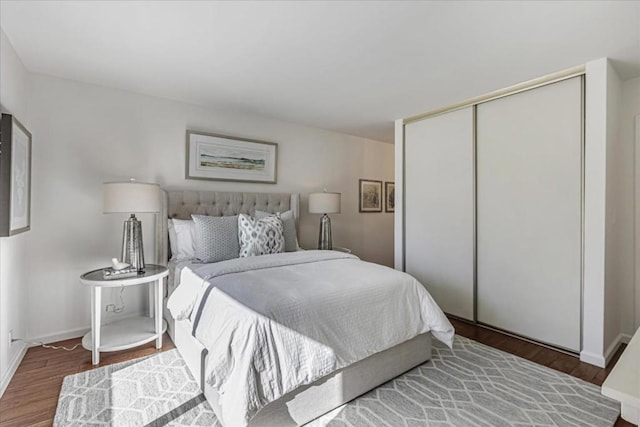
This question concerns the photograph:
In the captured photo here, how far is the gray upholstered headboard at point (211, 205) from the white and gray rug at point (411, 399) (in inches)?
45.7

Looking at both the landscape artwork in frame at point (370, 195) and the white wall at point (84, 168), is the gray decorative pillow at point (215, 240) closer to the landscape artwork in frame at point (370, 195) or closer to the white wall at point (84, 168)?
the white wall at point (84, 168)

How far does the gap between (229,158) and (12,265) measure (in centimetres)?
206

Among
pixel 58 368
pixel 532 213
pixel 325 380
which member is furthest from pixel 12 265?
pixel 532 213

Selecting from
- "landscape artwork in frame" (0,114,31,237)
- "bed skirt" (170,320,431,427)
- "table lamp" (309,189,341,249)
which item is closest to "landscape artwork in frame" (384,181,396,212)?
"table lamp" (309,189,341,249)

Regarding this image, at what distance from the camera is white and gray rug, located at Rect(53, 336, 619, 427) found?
1716mm

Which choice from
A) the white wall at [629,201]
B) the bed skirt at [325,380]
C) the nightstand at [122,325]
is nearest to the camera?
the bed skirt at [325,380]

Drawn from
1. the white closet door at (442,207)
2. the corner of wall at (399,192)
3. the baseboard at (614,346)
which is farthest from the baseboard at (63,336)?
the baseboard at (614,346)

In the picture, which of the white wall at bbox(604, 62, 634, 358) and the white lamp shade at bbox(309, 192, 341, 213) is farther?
the white lamp shade at bbox(309, 192, 341, 213)

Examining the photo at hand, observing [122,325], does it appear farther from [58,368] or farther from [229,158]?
[229,158]

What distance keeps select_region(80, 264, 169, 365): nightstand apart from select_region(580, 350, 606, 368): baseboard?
3.39 m

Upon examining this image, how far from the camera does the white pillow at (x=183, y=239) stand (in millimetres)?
2951

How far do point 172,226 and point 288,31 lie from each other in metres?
2.12

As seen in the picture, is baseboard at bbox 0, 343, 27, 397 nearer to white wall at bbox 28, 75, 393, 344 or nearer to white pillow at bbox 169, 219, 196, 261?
white wall at bbox 28, 75, 393, 344

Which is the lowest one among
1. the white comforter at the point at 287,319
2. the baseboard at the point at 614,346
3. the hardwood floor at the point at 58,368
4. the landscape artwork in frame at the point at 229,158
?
the hardwood floor at the point at 58,368
